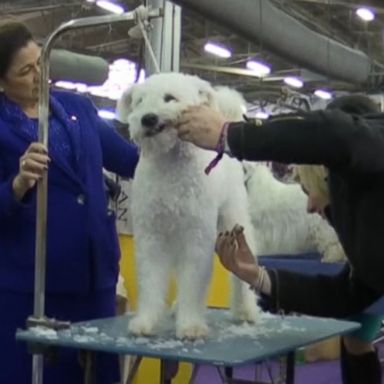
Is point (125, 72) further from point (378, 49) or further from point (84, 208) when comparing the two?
point (84, 208)

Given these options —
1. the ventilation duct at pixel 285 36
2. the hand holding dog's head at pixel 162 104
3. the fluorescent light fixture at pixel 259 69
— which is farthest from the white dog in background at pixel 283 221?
the fluorescent light fixture at pixel 259 69

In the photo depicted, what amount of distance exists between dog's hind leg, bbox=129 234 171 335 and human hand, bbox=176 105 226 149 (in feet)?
1.39

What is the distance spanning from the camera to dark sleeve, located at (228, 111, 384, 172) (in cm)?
114

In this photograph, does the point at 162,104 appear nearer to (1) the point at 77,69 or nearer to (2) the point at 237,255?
(2) the point at 237,255

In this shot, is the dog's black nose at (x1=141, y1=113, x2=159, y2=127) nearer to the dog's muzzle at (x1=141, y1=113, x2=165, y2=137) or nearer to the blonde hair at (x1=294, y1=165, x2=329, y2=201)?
the dog's muzzle at (x1=141, y1=113, x2=165, y2=137)

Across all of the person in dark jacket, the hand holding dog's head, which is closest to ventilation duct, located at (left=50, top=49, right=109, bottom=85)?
the hand holding dog's head

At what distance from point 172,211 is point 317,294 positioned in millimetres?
362

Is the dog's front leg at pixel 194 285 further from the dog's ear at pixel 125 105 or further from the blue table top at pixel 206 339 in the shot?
the dog's ear at pixel 125 105

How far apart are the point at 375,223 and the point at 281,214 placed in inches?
103

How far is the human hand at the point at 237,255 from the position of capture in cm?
158

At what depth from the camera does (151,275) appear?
1.65 m

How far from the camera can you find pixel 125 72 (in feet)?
23.3

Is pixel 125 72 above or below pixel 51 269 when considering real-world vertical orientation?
above

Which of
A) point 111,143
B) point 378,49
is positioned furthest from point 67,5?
point 111,143
